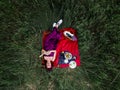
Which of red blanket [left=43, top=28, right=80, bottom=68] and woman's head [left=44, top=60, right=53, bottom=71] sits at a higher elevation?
red blanket [left=43, top=28, right=80, bottom=68]

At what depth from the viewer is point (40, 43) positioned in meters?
3.35

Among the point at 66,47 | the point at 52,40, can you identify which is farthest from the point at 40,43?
the point at 66,47

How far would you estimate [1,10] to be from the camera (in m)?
3.34

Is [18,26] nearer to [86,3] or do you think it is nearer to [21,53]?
[21,53]

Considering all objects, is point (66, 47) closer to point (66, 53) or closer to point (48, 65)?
point (66, 53)

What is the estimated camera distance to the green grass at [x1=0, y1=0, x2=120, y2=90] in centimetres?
332

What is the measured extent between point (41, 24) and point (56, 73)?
589 millimetres

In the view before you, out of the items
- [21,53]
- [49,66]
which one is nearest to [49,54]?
[49,66]

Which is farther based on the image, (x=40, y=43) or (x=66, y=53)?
(x=40, y=43)

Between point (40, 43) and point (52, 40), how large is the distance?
0.63ft

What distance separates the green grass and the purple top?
0.15 m

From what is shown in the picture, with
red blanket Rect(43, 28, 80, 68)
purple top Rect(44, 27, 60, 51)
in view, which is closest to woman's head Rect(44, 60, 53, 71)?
red blanket Rect(43, 28, 80, 68)

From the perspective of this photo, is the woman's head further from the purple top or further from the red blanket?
the purple top

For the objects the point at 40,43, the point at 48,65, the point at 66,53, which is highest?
the point at 40,43
